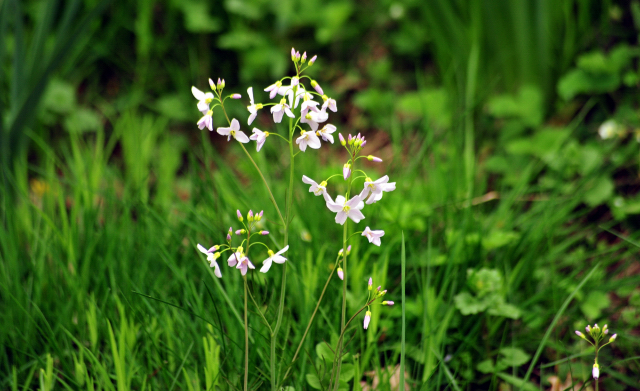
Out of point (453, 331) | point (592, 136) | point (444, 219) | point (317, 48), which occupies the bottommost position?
point (453, 331)

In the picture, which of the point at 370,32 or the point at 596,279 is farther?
the point at 370,32

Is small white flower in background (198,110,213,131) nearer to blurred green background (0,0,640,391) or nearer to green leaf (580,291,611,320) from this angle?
blurred green background (0,0,640,391)

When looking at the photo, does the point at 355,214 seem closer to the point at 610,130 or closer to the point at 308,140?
the point at 308,140

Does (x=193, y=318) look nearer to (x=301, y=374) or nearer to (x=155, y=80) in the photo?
(x=301, y=374)

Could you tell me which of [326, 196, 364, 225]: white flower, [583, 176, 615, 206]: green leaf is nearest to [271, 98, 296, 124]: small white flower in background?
[326, 196, 364, 225]: white flower

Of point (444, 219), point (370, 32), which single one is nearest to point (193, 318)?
point (444, 219)

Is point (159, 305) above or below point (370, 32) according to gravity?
below

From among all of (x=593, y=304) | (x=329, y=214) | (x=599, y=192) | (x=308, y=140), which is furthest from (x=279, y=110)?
(x=599, y=192)
